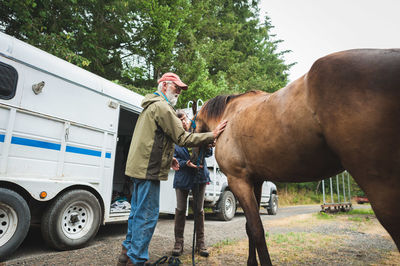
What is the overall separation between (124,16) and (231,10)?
9753 mm

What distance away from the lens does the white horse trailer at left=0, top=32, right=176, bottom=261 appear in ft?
9.62

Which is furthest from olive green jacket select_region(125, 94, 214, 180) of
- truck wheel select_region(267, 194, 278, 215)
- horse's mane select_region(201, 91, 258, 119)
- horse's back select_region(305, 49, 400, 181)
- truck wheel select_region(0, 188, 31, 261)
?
truck wheel select_region(267, 194, 278, 215)

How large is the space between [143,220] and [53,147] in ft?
→ 7.20

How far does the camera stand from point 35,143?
3.23 meters

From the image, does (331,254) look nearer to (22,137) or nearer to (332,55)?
(332,55)

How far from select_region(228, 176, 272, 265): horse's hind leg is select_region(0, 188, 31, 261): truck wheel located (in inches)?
106

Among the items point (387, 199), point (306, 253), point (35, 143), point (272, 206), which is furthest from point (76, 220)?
point (272, 206)

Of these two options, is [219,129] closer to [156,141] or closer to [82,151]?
[156,141]

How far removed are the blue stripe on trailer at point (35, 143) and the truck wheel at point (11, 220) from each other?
0.63 metres

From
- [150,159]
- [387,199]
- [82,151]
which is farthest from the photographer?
[82,151]

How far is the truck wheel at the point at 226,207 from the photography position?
6906 mm

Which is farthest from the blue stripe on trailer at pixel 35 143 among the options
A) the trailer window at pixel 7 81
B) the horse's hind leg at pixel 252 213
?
the horse's hind leg at pixel 252 213

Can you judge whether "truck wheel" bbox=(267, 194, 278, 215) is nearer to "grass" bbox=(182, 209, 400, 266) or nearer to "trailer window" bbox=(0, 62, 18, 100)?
"grass" bbox=(182, 209, 400, 266)

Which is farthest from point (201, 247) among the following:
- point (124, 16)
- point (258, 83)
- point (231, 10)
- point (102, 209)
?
point (231, 10)
